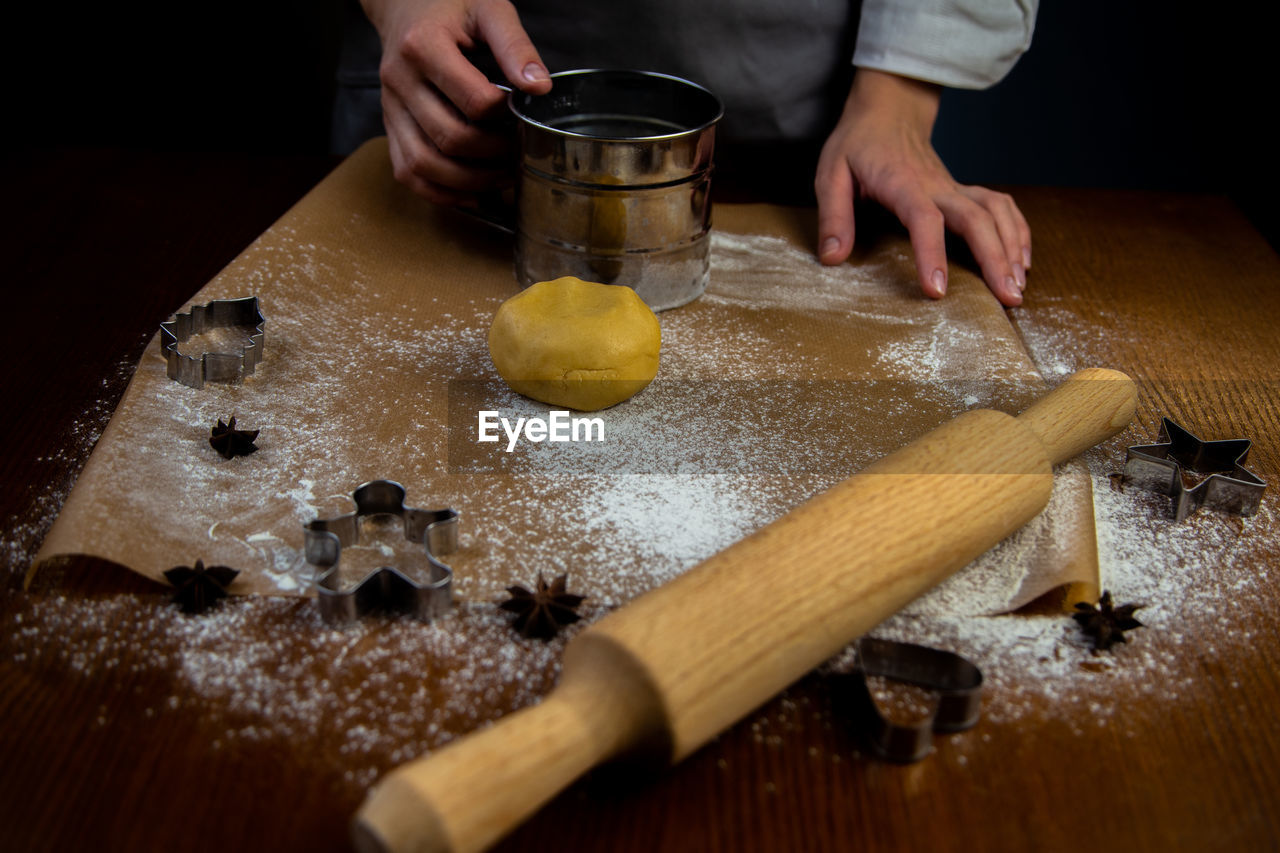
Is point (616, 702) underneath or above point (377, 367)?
above

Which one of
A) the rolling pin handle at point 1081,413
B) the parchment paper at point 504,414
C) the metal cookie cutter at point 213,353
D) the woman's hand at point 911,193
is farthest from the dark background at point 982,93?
the metal cookie cutter at point 213,353

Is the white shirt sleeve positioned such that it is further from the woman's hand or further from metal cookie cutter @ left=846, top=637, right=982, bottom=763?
metal cookie cutter @ left=846, top=637, right=982, bottom=763

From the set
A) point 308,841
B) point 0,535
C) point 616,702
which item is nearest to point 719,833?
point 616,702

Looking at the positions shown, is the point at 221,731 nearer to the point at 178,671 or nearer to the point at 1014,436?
the point at 178,671

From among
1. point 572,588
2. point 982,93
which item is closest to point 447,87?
point 572,588

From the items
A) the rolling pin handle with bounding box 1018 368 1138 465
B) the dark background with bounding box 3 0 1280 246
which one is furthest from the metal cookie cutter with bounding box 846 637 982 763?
the dark background with bounding box 3 0 1280 246
